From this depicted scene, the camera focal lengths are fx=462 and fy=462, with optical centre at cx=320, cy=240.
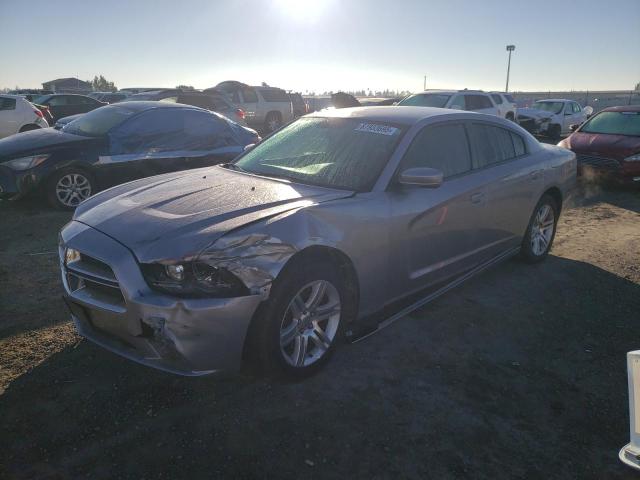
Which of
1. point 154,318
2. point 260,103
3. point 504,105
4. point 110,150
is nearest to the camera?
point 154,318

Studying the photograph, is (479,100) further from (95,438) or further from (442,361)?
(95,438)

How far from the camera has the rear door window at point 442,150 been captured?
345cm

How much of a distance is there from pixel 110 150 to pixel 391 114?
14.9 feet

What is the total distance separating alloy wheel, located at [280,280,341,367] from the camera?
275cm

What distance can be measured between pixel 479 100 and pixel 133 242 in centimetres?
1458

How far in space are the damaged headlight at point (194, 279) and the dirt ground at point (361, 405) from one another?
2.45 ft

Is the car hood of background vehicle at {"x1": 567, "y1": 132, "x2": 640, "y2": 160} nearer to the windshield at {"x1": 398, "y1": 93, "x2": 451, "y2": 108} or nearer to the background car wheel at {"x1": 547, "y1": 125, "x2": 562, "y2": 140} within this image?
the windshield at {"x1": 398, "y1": 93, "x2": 451, "y2": 108}

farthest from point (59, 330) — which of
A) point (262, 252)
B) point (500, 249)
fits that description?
point (500, 249)

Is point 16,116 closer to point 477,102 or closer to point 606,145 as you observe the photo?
point 477,102

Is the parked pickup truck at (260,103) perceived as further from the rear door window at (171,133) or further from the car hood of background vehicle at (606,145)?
the car hood of background vehicle at (606,145)

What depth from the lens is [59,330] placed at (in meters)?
3.39

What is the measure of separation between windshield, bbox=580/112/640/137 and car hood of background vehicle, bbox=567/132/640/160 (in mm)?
289

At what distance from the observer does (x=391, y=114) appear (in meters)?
3.78

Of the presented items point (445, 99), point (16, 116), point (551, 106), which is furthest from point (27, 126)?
point (551, 106)
